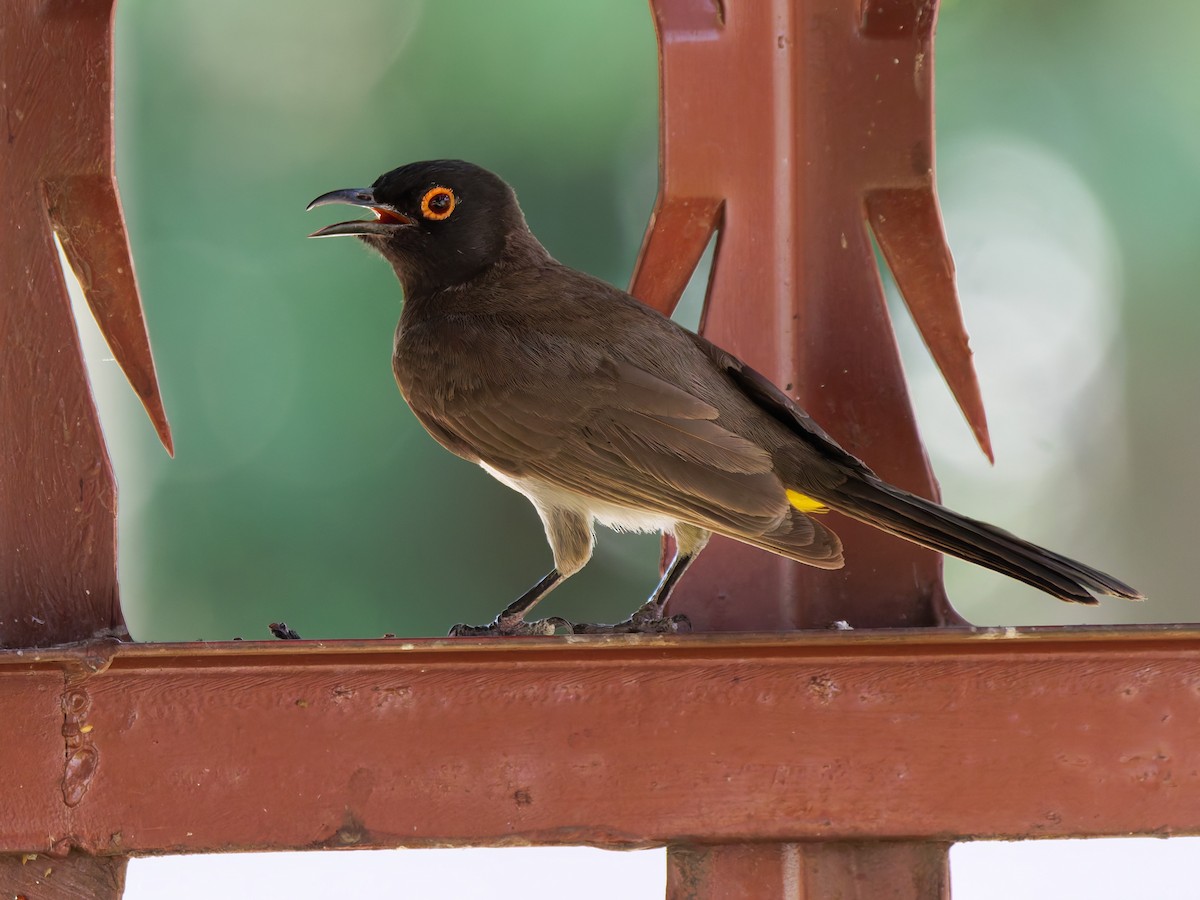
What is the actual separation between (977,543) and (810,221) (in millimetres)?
765

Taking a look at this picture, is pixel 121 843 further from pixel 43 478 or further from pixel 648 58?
pixel 648 58

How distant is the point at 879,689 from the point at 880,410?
0.97m

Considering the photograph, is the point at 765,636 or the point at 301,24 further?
the point at 301,24

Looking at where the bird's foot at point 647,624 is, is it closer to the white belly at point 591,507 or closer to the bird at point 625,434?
the bird at point 625,434

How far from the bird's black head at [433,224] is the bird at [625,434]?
0.04 ft

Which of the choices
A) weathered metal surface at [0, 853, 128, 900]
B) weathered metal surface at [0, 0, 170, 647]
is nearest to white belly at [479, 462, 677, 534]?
weathered metal surface at [0, 0, 170, 647]

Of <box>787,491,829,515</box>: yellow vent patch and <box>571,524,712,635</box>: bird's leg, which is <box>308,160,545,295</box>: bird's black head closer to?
<box>571,524,712,635</box>: bird's leg

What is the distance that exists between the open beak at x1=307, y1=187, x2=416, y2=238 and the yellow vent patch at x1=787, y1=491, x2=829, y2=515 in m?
1.54

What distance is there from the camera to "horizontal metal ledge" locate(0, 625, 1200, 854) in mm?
2482

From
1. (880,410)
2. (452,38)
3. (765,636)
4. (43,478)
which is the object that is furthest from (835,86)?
(452,38)

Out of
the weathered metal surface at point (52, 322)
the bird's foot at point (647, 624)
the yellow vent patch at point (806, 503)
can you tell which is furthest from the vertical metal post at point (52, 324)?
the yellow vent patch at point (806, 503)

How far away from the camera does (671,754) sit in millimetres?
2521

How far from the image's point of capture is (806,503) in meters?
3.71

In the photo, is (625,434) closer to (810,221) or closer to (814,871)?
(810,221)
